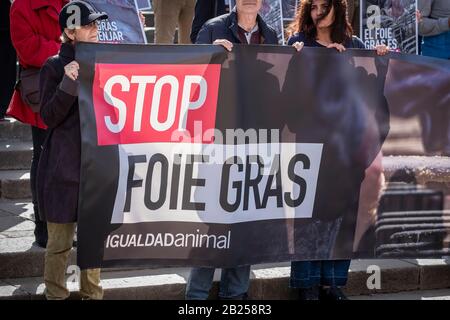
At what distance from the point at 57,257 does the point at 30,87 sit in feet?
4.54

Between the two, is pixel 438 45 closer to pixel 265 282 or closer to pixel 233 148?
pixel 265 282

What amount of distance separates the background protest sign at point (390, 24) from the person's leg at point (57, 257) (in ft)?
10.5

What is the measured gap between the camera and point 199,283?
583 cm

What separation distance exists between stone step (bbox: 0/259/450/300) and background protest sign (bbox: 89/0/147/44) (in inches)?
67.3

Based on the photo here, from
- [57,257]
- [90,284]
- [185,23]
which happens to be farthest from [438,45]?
[57,257]

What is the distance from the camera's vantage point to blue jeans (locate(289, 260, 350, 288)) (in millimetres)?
6082

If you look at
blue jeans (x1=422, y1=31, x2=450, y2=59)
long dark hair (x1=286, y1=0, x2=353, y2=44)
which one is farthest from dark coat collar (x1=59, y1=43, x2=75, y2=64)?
blue jeans (x1=422, y1=31, x2=450, y2=59)

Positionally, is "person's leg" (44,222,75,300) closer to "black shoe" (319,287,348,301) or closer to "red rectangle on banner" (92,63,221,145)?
"red rectangle on banner" (92,63,221,145)

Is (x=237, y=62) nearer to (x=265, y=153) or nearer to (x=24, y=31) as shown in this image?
(x=265, y=153)

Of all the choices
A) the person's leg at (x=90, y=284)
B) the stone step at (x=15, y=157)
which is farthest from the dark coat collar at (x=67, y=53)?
the stone step at (x=15, y=157)

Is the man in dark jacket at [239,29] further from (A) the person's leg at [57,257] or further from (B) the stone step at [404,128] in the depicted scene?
(A) the person's leg at [57,257]

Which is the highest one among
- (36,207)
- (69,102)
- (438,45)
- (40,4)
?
(40,4)

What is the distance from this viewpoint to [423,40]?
847 centimetres

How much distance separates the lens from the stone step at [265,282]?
19.9ft
